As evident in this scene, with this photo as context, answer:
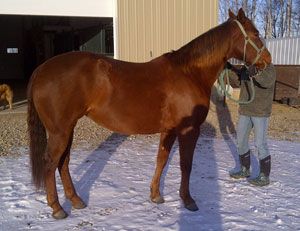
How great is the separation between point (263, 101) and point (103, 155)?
2725mm

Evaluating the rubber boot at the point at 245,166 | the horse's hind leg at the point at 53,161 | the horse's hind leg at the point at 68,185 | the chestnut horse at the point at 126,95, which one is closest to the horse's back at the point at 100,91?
the chestnut horse at the point at 126,95

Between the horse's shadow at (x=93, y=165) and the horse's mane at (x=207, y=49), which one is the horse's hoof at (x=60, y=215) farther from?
the horse's mane at (x=207, y=49)

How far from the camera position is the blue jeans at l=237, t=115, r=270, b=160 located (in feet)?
11.5

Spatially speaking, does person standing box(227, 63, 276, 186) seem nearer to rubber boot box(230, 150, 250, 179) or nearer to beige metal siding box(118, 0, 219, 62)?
rubber boot box(230, 150, 250, 179)

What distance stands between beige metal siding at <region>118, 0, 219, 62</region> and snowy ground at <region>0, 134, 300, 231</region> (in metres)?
4.65

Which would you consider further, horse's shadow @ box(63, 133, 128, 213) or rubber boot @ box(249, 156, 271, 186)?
rubber boot @ box(249, 156, 271, 186)

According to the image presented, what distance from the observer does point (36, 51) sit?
18.1m

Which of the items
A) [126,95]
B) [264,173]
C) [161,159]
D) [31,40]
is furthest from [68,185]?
[31,40]

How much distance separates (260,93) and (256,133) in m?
0.51

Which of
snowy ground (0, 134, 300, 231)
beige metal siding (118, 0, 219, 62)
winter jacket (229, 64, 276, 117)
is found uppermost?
beige metal siding (118, 0, 219, 62)

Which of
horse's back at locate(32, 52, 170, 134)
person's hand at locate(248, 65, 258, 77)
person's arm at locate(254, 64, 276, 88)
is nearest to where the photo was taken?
horse's back at locate(32, 52, 170, 134)

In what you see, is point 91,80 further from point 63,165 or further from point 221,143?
point 221,143

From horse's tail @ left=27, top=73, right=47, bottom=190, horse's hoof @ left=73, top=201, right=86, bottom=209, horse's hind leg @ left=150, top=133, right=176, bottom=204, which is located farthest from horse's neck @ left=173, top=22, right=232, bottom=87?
horse's hoof @ left=73, top=201, right=86, bottom=209

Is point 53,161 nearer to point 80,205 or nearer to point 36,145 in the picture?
point 36,145
